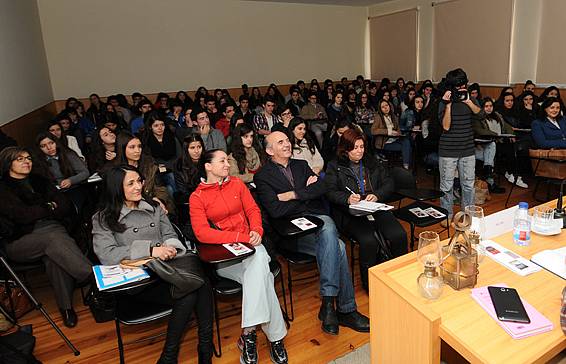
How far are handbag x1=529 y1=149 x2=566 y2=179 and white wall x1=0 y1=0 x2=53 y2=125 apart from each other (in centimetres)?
594

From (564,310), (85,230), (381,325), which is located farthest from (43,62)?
(564,310)

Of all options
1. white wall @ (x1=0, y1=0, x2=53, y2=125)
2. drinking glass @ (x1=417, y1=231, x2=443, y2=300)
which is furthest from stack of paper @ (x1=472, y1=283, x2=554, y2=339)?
white wall @ (x1=0, y1=0, x2=53, y2=125)

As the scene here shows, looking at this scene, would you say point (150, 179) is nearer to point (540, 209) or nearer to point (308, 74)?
point (540, 209)

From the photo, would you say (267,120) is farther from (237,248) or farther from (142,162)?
(237,248)

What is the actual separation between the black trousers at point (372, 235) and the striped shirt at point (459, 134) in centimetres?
125

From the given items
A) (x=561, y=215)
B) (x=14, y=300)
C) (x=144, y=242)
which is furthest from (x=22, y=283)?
(x=561, y=215)

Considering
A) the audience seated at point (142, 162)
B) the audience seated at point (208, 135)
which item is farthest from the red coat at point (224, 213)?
the audience seated at point (208, 135)

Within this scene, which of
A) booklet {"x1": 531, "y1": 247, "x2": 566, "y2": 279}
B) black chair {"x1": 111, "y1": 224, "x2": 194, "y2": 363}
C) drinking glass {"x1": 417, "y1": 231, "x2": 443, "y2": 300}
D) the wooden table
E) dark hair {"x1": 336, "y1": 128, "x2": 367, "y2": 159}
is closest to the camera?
the wooden table

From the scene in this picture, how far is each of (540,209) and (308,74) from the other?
952cm

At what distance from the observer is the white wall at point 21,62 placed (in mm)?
5010

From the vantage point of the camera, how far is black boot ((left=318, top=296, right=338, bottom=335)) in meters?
2.50

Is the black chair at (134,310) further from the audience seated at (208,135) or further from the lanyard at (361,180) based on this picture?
the audience seated at (208,135)

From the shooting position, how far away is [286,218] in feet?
8.79

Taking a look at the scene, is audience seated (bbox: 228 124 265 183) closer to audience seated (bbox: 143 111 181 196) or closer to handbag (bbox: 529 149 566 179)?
audience seated (bbox: 143 111 181 196)
